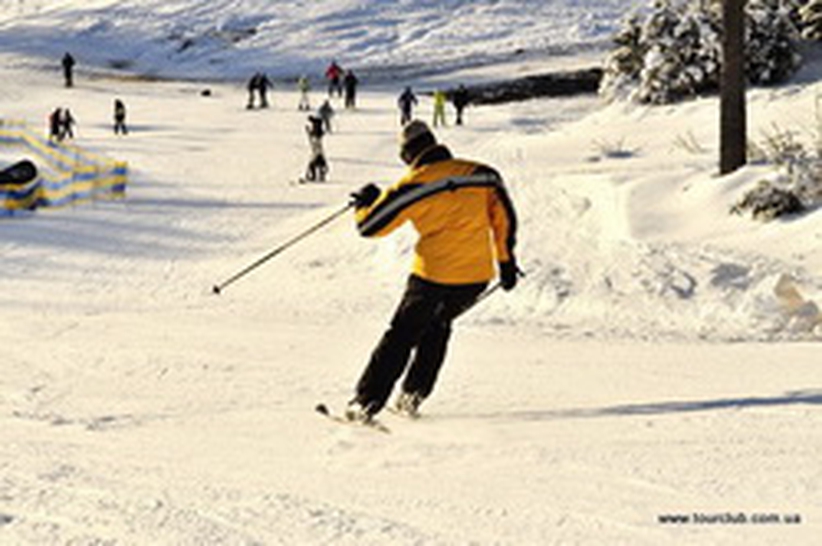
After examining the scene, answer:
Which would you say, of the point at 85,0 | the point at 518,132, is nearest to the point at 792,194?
the point at 518,132

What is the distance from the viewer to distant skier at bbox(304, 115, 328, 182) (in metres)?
22.4

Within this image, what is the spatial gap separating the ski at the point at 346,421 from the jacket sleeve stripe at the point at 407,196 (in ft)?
3.36

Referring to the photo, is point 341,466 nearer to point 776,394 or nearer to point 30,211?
point 776,394

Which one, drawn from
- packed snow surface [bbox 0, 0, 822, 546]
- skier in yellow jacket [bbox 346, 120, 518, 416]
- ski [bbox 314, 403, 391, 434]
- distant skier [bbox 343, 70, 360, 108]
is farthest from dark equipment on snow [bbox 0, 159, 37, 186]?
distant skier [bbox 343, 70, 360, 108]

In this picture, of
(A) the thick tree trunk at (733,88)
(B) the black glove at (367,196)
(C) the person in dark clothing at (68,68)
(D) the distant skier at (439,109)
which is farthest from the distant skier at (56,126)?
(B) the black glove at (367,196)

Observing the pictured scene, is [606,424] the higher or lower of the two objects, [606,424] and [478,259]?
the lower

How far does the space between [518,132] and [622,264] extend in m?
17.9

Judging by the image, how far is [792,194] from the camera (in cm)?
1174

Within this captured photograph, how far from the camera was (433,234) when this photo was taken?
5602 millimetres

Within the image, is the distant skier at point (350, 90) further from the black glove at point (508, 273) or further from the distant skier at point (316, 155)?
the black glove at point (508, 273)

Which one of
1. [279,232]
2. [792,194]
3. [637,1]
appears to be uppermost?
[637,1]

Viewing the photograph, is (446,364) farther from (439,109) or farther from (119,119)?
(119,119)

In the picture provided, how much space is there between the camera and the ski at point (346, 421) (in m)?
5.68

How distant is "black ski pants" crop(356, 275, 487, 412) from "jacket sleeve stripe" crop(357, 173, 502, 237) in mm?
371
